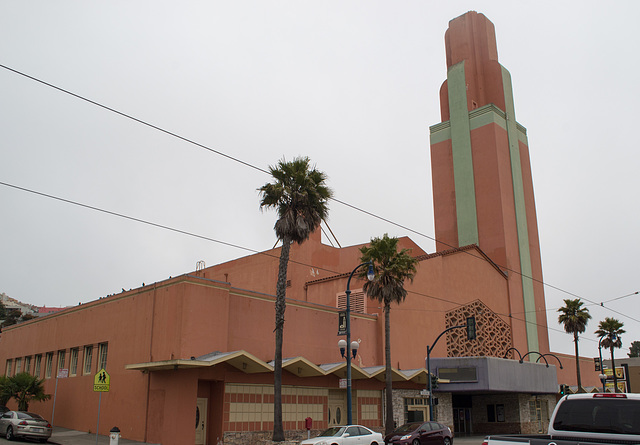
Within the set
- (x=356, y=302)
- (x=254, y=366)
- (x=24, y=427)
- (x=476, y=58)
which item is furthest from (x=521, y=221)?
(x=24, y=427)

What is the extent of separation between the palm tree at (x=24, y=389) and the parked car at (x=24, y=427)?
534cm

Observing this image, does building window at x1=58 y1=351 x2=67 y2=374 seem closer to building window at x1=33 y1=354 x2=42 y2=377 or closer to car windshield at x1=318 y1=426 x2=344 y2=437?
building window at x1=33 y1=354 x2=42 y2=377

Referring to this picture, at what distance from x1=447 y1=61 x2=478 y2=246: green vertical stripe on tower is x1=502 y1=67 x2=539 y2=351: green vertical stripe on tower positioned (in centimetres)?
418

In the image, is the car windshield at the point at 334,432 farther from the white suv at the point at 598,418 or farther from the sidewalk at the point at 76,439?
the white suv at the point at 598,418

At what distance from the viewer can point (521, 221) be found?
53.8 m

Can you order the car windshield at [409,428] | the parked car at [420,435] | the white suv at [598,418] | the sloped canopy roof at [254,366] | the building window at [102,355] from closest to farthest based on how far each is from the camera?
the white suv at [598,418]
the sloped canopy roof at [254,366]
the parked car at [420,435]
the car windshield at [409,428]
the building window at [102,355]

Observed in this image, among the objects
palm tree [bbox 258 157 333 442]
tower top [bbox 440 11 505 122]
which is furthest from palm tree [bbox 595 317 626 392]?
palm tree [bbox 258 157 333 442]

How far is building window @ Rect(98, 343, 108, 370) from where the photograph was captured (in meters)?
29.2

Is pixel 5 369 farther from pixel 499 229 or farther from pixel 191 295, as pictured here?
pixel 499 229

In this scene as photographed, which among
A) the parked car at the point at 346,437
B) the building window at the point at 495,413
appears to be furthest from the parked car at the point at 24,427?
the building window at the point at 495,413

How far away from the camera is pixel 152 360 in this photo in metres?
25.2

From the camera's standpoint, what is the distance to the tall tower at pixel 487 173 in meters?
51.2

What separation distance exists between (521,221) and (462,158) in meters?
8.19

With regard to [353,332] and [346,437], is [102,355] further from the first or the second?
[346,437]
